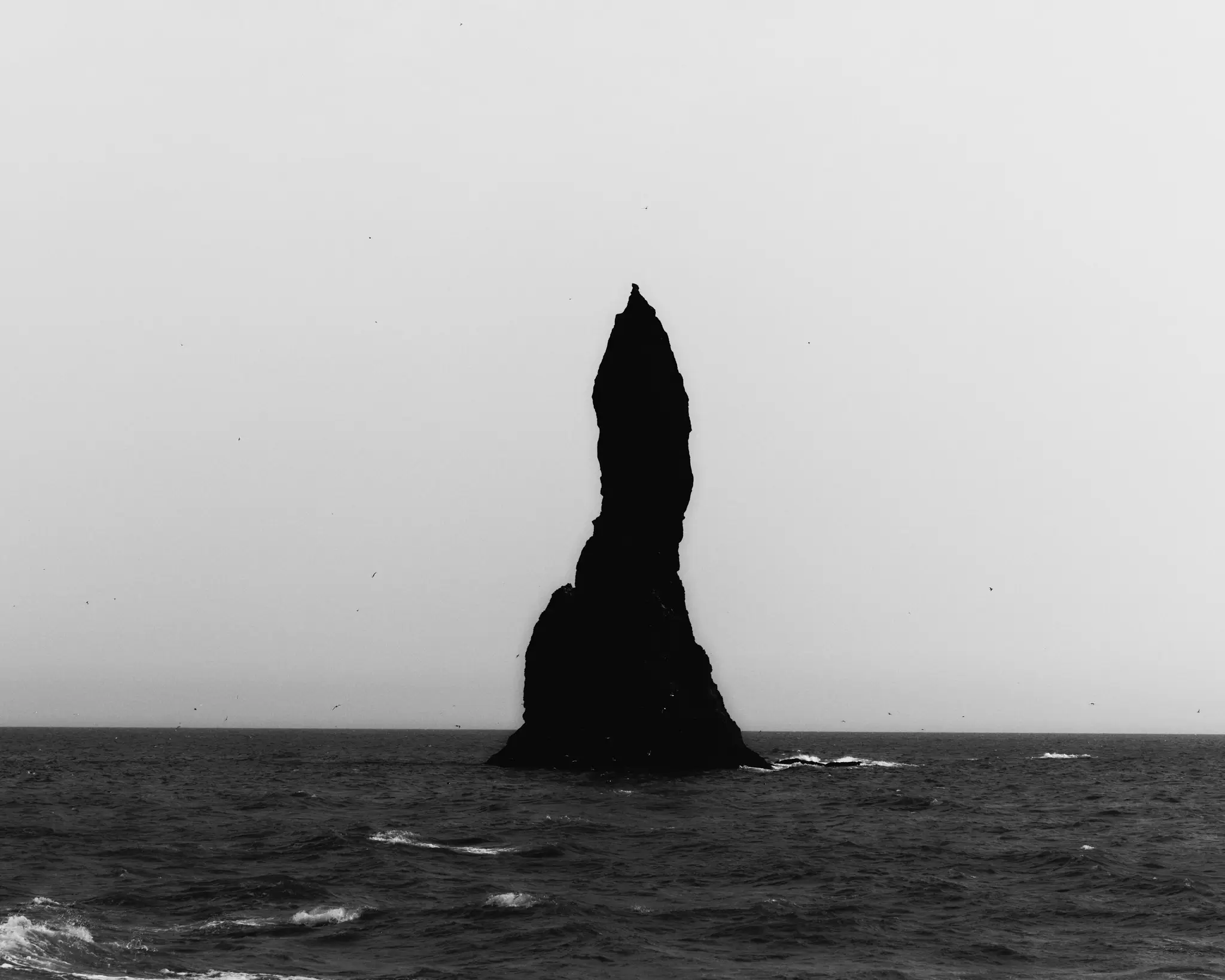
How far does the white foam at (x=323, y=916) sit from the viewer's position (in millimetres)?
28547

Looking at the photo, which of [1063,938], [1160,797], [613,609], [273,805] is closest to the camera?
[1063,938]

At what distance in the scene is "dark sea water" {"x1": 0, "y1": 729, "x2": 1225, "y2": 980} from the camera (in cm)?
2556

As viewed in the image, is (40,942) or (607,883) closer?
(40,942)

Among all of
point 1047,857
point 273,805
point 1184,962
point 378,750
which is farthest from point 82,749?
point 1184,962

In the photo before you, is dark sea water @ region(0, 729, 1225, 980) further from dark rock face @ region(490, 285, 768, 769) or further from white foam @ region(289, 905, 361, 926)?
dark rock face @ region(490, 285, 768, 769)

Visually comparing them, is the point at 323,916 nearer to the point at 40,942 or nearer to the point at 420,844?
the point at 40,942

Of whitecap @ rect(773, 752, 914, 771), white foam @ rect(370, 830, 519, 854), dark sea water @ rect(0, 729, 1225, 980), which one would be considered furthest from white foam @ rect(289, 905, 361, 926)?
whitecap @ rect(773, 752, 914, 771)

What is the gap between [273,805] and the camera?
2221 inches

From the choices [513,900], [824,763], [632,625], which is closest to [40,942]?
[513,900]

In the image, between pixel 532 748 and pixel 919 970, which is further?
→ pixel 532 748

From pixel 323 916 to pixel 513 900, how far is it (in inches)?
180

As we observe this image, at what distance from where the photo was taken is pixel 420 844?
41438 millimetres

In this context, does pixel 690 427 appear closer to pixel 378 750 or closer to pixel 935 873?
pixel 935 873

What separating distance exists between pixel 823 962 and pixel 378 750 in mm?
134669
